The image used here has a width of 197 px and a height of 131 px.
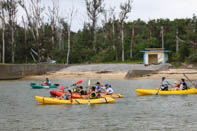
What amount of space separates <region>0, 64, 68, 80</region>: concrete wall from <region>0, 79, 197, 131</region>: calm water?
18.7 meters

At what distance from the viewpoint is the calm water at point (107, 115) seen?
55.1 feet

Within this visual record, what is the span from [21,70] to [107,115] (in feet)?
95.0

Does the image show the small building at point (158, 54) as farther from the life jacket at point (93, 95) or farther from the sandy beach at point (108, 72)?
the life jacket at point (93, 95)

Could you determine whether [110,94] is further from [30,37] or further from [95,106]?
[30,37]

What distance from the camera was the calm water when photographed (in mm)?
16797

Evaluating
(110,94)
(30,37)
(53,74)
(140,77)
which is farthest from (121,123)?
(30,37)

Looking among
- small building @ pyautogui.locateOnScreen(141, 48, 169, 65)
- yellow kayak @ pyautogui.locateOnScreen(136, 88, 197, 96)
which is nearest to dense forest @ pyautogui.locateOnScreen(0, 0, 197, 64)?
small building @ pyautogui.locateOnScreen(141, 48, 169, 65)

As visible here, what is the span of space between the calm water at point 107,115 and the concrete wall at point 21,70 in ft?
61.2

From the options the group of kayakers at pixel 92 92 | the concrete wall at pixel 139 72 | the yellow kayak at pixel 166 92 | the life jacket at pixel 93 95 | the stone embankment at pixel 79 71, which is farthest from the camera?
the stone embankment at pixel 79 71

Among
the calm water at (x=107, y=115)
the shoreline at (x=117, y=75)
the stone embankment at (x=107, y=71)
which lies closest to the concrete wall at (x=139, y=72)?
the stone embankment at (x=107, y=71)

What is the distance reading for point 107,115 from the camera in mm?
19828

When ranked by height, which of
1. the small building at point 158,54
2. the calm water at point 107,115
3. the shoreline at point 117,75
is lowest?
the calm water at point 107,115

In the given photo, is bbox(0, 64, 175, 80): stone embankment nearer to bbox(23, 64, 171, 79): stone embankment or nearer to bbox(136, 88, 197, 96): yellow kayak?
bbox(23, 64, 171, 79): stone embankment

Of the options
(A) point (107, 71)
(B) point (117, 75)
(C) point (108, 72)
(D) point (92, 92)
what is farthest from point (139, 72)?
(D) point (92, 92)
